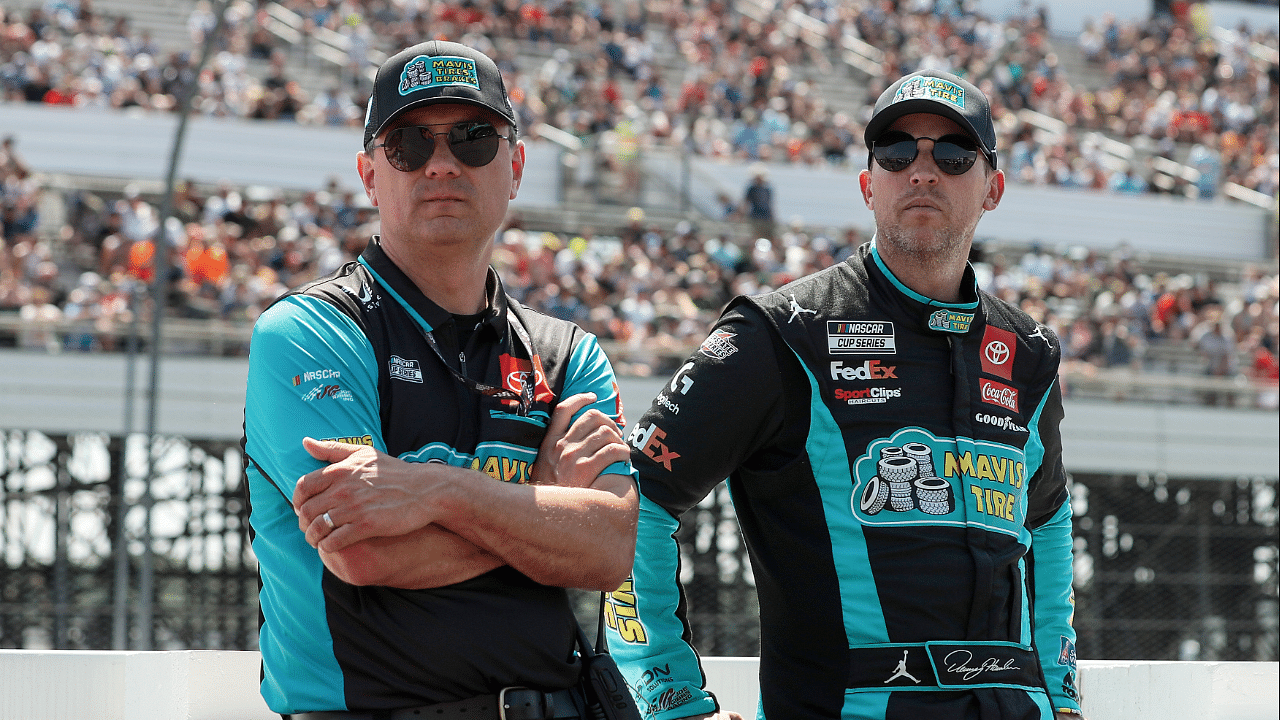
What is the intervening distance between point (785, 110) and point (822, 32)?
3920 millimetres

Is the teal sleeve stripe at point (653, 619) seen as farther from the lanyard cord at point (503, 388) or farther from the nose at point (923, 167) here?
the nose at point (923, 167)

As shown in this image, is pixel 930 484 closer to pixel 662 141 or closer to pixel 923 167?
pixel 923 167

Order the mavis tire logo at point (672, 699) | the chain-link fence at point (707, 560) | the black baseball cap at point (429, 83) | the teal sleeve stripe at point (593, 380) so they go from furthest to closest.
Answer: the chain-link fence at point (707, 560)
the mavis tire logo at point (672, 699)
the teal sleeve stripe at point (593, 380)
the black baseball cap at point (429, 83)

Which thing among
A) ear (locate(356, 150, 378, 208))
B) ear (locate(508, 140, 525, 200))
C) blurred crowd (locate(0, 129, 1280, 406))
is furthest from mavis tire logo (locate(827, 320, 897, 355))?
blurred crowd (locate(0, 129, 1280, 406))

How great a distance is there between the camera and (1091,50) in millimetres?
28094

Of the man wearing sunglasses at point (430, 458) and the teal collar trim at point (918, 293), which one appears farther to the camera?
the teal collar trim at point (918, 293)

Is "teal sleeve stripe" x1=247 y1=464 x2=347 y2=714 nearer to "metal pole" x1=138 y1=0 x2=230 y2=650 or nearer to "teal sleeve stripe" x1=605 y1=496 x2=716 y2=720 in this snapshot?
"teal sleeve stripe" x1=605 y1=496 x2=716 y2=720

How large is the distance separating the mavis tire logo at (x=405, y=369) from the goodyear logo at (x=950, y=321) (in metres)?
1.15

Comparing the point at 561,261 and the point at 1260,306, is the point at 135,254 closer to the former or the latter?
the point at 561,261

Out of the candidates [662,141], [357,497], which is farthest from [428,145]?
[662,141]

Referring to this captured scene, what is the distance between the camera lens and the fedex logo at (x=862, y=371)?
2945 millimetres

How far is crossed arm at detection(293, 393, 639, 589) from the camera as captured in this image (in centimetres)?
222

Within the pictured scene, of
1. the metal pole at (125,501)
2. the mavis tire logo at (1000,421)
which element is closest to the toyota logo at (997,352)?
the mavis tire logo at (1000,421)

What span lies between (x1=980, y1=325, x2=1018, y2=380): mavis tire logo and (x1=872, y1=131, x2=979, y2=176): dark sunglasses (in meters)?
0.36
